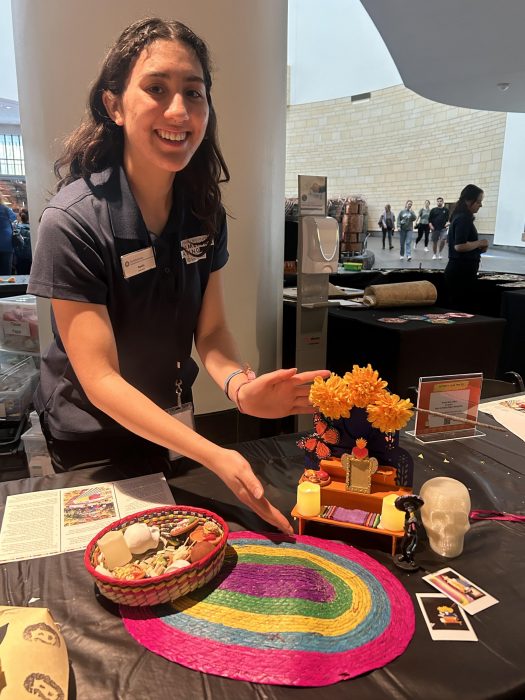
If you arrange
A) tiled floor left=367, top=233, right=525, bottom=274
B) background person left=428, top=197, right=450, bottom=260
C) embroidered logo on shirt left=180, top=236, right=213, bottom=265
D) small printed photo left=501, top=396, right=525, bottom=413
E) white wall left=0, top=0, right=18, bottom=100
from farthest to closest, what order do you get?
background person left=428, top=197, right=450, bottom=260 < tiled floor left=367, top=233, right=525, bottom=274 < white wall left=0, top=0, right=18, bottom=100 < small printed photo left=501, top=396, right=525, bottom=413 < embroidered logo on shirt left=180, top=236, right=213, bottom=265

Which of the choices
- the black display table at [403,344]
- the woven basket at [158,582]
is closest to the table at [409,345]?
the black display table at [403,344]

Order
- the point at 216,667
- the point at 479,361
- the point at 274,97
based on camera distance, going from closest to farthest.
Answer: the point at 216,667 → the point at 274,97 → the point at 479,361

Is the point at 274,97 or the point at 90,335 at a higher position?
the point at 274,97

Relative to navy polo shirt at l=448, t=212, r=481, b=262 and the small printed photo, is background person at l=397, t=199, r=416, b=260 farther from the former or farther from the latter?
the small printed photo

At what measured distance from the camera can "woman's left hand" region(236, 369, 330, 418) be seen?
3.42ft

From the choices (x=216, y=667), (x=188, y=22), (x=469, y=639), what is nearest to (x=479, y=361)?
(x=188, y=22)

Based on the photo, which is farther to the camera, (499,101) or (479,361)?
(499,101)

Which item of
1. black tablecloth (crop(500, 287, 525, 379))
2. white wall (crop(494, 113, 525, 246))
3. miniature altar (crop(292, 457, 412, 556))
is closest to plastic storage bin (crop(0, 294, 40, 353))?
miniature altar (crop(292, 457, 412, 556))

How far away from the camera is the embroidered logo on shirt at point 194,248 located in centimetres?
114

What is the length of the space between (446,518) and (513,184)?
7.51m

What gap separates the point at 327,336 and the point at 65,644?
2653mm

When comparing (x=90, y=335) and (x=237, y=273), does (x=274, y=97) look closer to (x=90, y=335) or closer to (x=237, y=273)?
(x=237, y=273)

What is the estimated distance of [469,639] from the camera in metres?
0.69

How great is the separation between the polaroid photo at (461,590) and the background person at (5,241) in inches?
224
